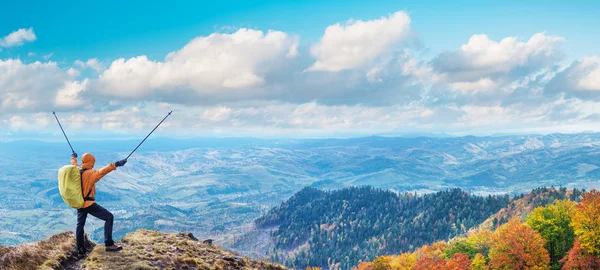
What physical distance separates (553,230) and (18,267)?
307 feet

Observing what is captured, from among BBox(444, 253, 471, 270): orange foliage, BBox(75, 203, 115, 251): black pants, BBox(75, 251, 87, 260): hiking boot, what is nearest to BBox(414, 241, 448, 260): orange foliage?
BBox(444, 253, 471, 270): orange foliage

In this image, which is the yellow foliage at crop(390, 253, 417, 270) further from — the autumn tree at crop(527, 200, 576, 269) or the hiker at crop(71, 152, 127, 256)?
the hiker at crop(71, 152, 127, 256)

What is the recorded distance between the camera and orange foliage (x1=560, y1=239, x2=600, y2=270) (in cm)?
6794

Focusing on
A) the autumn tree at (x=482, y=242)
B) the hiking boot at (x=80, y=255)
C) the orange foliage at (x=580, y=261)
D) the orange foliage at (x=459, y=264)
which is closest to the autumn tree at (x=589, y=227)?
the orange foliage at (x=580, y=261)

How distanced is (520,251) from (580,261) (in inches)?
369

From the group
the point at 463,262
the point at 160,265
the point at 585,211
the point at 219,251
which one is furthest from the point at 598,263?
the point at 160,265

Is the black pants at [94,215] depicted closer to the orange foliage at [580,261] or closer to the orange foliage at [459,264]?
the orange foliage at [459,264]

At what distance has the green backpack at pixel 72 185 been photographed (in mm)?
23894

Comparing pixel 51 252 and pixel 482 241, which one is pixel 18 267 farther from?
pixel 482 241

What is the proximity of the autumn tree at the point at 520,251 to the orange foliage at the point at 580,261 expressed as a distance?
4.31 m

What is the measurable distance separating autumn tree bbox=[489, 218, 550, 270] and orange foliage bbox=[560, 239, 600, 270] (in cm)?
431

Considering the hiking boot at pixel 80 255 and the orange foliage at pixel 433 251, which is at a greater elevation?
the hiking boot at pixel 80 255

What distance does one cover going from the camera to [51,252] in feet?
85.9

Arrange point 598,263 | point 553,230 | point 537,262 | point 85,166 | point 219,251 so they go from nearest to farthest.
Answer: point 85,166 < point 219,251 < point 598,263 < point 537,262 < point 553,230
